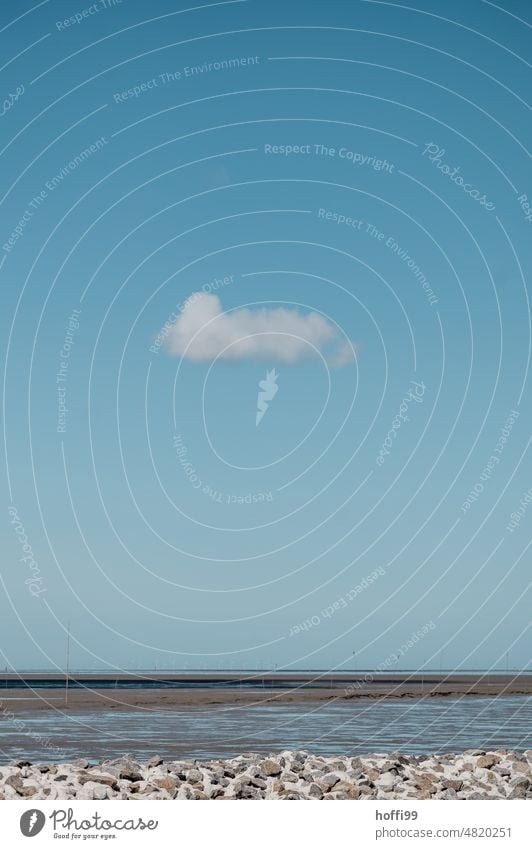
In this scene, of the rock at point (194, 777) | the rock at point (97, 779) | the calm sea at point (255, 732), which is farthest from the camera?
the calm sea at point (255, 732)

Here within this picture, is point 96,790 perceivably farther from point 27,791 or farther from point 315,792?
point 315,792

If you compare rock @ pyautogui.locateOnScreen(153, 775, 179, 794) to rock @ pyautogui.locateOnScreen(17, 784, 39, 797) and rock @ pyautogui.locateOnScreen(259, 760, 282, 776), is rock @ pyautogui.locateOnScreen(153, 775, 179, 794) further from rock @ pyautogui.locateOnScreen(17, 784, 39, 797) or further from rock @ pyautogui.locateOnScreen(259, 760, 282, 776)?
rock @ pyautogui.locateOnScreen(17, 784, 39, 797)

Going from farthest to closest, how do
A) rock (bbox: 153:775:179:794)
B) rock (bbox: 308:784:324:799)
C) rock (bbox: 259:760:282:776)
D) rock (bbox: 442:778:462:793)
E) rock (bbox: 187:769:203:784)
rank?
rock (bbox: 259:760:282:776), rock (bbox: 187:769:203:784), rock (bbox: 442:778:462:793), rock (bbox: 153:775:179:794), rock (bbox: 308:784:324:799)

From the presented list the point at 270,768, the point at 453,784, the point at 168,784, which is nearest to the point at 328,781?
the point at 270,768

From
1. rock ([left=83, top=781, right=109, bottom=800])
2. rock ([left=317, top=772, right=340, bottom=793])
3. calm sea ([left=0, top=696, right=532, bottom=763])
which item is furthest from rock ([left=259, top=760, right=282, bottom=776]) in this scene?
calm sea ([left=0, top=696, right=532, bottom=763])

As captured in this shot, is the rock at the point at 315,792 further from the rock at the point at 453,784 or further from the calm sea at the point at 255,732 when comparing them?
the calm sea at the point at 255,732

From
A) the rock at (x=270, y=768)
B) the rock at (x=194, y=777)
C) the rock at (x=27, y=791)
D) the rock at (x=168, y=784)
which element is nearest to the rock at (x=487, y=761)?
the rock at (x=270, y=768)
